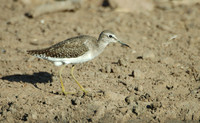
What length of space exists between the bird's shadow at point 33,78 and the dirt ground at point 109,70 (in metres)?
0.03

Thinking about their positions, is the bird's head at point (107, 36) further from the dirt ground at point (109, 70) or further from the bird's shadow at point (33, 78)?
the bird's shadow at point (33, 78)

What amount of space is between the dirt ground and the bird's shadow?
26 millimetres

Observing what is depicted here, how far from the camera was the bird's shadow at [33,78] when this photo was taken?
877 cm

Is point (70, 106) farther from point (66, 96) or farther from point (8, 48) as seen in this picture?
point (8, 48)

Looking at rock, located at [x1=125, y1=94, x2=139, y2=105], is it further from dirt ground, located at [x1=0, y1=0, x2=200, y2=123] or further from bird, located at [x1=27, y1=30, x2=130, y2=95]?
bird, located at [x1=27, y1=30, x2=130, y2=95]

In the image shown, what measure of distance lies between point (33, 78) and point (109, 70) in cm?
211

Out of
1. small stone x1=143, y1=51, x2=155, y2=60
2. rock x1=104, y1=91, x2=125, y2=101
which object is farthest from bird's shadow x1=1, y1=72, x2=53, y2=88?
small stone x1=143, y1=51, x2=155, y2=60

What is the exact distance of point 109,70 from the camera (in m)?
9.16

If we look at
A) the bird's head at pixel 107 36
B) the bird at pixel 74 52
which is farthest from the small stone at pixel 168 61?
the bird at pixel 74 52

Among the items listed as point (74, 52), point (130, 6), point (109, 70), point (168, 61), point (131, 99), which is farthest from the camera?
point (130, 6)

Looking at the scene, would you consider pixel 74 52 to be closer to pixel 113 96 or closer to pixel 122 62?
pixel 113 96

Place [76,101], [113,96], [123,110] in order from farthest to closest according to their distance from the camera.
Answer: [113,96]
[76,101]
[123,110]

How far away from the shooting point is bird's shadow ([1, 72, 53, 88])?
877cm

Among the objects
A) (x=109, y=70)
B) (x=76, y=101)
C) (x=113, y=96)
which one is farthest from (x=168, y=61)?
(x=76, y=101)
